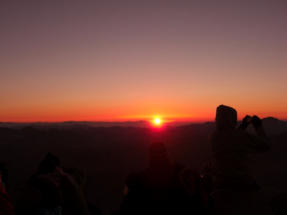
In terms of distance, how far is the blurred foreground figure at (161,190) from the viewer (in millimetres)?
2789

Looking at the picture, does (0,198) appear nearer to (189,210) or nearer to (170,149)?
(189,210)

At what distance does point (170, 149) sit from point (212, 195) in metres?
34.6

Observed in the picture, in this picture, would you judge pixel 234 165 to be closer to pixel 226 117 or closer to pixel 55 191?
pixel 226 117

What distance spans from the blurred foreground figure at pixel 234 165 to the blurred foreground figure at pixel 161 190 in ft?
4.44

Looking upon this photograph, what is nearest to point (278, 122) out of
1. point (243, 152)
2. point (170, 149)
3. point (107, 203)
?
point (170, 149)

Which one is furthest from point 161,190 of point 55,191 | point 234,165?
point 55,191

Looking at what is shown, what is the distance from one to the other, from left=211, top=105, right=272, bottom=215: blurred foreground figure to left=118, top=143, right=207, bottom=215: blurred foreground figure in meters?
1.35

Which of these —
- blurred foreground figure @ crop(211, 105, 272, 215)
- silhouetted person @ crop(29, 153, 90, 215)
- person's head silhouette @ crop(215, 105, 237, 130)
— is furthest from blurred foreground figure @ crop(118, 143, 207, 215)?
person's head silhouette @ crop(215, 105, 237, 130)

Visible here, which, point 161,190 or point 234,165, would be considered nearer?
point 161,190

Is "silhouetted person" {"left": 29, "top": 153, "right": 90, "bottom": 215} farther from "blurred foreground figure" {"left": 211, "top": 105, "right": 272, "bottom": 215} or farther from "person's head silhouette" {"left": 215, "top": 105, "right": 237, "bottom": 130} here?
"person's head silhouette" {"left": 215, "top": 105, "right": 237, "bottom": 130}

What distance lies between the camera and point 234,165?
411 centimetres

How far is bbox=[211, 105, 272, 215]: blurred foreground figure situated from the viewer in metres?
3.92

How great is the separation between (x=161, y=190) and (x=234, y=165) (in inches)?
68.4

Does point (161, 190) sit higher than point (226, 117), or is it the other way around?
point (226, 117)
